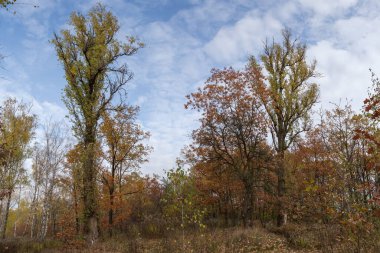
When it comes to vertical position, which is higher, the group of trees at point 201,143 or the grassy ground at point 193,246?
the group of trees at point 201,143

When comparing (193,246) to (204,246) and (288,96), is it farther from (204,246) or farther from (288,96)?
(288,96)

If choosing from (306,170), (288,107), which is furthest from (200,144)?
(306,170)

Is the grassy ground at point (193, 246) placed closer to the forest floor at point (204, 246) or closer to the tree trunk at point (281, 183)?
the forest floor at point (204, 246)

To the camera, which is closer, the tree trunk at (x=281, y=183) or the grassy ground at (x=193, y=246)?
the grassy ground at (x=193, y=246)

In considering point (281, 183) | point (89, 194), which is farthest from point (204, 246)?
point (281, 183)

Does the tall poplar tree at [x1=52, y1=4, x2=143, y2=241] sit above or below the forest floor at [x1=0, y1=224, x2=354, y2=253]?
above

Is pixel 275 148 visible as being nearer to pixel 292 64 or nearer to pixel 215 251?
pixel 292 64

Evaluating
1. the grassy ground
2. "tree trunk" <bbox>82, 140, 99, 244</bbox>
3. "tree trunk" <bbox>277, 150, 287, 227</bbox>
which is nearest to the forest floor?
the grassy ground

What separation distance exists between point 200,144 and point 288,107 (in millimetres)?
6488

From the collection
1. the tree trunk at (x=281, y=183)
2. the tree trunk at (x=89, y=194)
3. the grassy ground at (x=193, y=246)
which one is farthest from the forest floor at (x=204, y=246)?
the tree trunk at (x=281, y=183)

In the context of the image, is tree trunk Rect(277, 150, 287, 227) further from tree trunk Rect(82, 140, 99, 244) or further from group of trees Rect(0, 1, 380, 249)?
tree trunk Rect(82, 140, 99, 244)

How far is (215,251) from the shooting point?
32.3 ft

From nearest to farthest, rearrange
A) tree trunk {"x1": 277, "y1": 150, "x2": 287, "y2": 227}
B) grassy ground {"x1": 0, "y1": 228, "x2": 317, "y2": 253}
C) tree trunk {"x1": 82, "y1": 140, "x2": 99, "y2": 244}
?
grassy ground {"x1": 0, "y1": 228, "x2": 317, "y2": 253}
tree trunk {"x1": 82, "y1": 140, "x2": 99, "y2": 244}
tree trunk {"x1": 277, "y1": 150, "x2": 287, "y2": 227}

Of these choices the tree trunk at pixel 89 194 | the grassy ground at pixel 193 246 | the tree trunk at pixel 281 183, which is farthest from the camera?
the tree trunk at pixel 281 183
